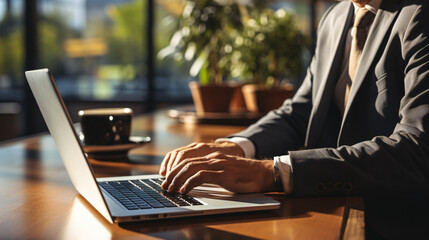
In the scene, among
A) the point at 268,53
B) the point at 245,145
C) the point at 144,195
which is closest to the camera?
the point at 144,195

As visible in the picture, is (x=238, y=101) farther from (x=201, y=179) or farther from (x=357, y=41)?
(x=201, y=179)

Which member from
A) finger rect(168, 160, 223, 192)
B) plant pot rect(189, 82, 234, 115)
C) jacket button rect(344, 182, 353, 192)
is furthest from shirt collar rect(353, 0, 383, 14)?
plant pot rect(189, 82, 234, 115)

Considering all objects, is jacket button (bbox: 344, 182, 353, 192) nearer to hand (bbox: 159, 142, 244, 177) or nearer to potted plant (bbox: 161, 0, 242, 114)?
→ hand (bbox: 159, 142, 244, 177)

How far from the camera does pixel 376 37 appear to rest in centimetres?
135

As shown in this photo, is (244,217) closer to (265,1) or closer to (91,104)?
(265,1)

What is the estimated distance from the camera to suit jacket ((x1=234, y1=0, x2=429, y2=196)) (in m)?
1.07

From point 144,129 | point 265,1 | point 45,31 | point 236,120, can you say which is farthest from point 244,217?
point 45,31

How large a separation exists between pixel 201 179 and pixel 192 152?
0.22 m

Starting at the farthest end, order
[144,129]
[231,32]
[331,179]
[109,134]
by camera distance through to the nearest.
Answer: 1. [231,32]
2. [144,129]
3. [109,134]
4. [331,179]

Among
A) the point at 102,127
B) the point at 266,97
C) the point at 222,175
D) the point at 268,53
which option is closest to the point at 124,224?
the point at 222,175

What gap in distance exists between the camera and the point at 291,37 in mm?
2725

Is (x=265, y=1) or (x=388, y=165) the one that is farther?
(x=265, y=1)

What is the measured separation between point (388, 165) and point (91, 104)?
15.4ft

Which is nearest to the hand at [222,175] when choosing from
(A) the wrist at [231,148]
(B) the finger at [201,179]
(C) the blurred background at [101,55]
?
(B) the finger at [201,179]
